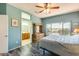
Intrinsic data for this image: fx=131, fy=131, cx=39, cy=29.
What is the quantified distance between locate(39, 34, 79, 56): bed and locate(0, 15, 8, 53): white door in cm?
113

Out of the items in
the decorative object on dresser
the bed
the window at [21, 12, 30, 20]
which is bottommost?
the bed

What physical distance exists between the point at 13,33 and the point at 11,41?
360 mm

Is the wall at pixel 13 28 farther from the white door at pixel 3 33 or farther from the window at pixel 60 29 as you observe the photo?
the window at pixel 60 29

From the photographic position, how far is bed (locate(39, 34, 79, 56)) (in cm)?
360

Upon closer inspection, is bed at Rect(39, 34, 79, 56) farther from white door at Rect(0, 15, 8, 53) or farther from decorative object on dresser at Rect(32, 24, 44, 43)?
white door at Rect(0, 15, 8, 53)

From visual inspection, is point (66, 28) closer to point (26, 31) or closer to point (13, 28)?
point (26, 31)

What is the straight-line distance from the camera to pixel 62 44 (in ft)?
12.2

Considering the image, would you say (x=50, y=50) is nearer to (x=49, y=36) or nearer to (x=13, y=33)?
(x=49, y=36)

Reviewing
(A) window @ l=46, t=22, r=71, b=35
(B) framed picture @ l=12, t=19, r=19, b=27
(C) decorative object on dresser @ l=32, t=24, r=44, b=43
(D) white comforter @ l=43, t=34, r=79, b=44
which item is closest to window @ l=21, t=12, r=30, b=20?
(B) framed picture @ l=12, t=19, r=19, b=27

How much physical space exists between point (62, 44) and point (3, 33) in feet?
6.04

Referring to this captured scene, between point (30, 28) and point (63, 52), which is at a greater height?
point (30, 28)

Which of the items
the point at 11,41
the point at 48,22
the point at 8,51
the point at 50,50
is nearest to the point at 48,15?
the point at 48,22

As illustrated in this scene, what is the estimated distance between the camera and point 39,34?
420cm

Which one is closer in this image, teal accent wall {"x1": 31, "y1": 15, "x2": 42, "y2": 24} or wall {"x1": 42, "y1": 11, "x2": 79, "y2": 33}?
wall {"x1": 42, "y1": 11, "x2": 79, "y2": 33}
